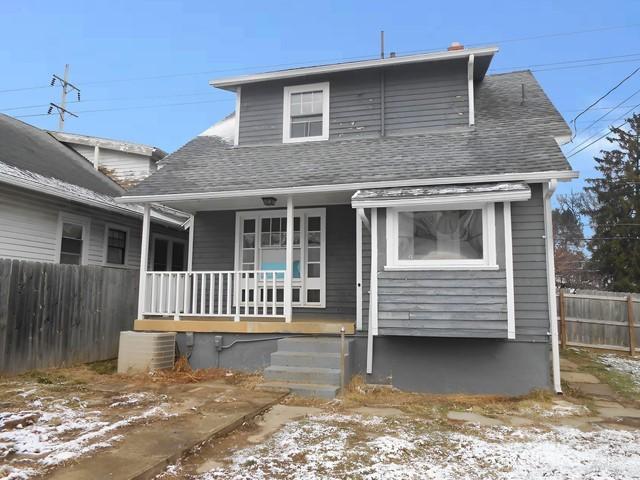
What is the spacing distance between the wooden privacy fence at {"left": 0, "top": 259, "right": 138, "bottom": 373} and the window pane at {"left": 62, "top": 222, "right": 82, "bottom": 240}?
1613 millimetres

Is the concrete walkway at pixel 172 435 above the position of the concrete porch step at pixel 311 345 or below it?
below

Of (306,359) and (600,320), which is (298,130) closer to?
(306,359)

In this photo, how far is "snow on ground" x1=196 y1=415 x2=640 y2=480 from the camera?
139 inches

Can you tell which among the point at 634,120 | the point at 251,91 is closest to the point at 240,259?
the point at 251,91

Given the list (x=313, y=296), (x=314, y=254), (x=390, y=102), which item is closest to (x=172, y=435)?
(x=313, y=296)

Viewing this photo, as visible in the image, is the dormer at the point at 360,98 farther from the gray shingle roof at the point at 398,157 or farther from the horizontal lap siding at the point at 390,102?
the gray shingle roof at the point at 398,157

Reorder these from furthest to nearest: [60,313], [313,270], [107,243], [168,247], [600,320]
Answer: [168,247], [600,320], [107,243], [313,270], [60,313]

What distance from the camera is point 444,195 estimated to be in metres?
6.47

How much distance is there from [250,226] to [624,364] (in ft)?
25.5

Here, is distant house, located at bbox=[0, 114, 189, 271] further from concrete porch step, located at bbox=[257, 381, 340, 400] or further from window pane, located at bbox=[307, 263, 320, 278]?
concrete porch step, located at bbox=[257, 381, 340, 400]

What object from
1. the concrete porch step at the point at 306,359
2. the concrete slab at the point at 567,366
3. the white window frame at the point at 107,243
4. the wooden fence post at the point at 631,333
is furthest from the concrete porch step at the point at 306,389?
the wooden fence post at the point at 631,333

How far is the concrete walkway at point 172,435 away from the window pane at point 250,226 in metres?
3.77

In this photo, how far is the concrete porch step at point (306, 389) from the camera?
5859mm

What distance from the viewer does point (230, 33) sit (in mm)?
24516
